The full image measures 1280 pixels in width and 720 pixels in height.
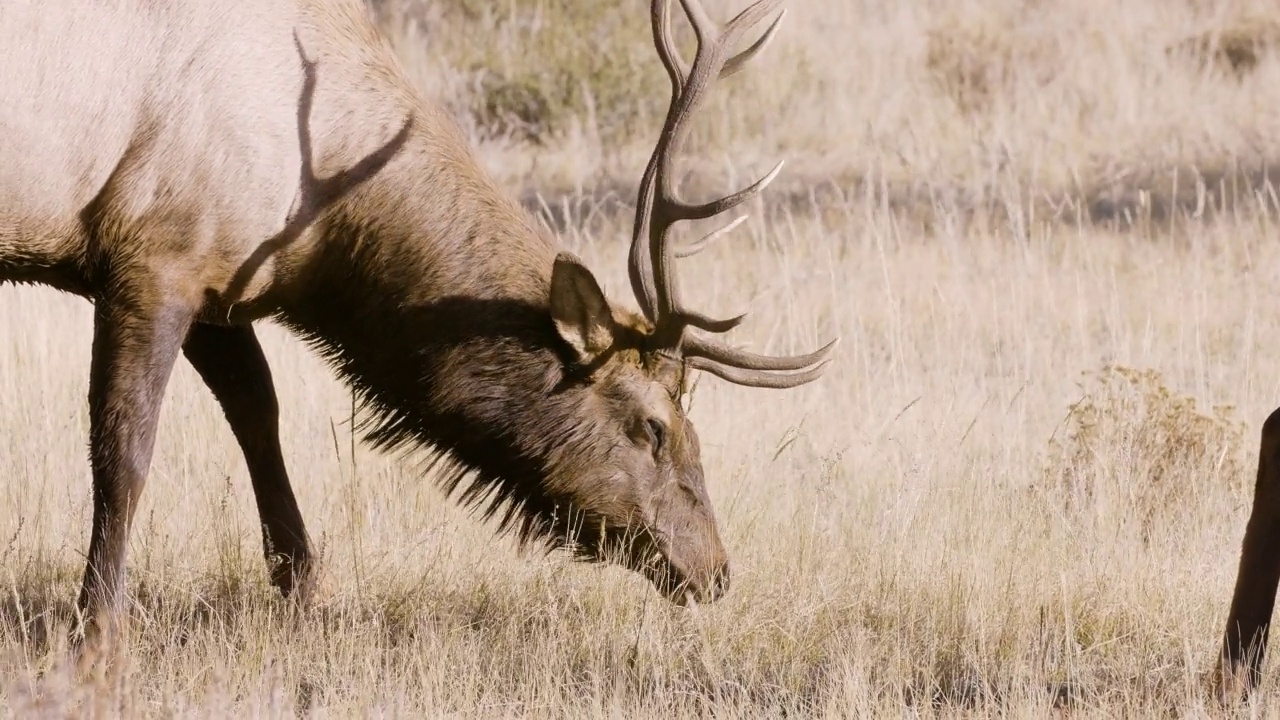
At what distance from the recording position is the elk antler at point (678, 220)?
5070 mm

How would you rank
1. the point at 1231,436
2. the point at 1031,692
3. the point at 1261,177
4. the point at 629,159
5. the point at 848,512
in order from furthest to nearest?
the point at 629,159 < the point at 1261,177 < the point at 1231,436 < the point at 848,512 < the point at 1031,692

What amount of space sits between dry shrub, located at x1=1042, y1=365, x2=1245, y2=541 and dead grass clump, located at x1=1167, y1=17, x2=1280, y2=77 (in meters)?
11.3

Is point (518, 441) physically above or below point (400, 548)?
above

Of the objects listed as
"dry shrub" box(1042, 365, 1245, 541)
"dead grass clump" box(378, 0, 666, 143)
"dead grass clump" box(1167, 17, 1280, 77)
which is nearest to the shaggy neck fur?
"dry shrub" box(1042, 365, 1245, 541)

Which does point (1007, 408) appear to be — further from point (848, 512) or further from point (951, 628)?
point (951, 628)

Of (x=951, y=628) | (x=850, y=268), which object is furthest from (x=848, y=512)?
(x=850, y=268)

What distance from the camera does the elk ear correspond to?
4930mm

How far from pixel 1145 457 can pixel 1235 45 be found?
42.5 feet

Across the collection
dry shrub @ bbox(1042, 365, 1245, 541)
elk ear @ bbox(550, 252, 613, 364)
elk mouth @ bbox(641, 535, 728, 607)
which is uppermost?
elk ear @ bbox(550, 252, 613, 364)

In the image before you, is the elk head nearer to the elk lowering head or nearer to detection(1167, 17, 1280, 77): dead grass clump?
the elk lowering head

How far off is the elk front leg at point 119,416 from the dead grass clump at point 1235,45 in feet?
47.2

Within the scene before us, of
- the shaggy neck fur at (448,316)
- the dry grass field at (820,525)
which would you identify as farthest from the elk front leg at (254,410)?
the shaggy neck fur at (448,316)

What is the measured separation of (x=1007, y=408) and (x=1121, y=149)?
7841 millimetres

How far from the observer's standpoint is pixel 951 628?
5234 millimetres
